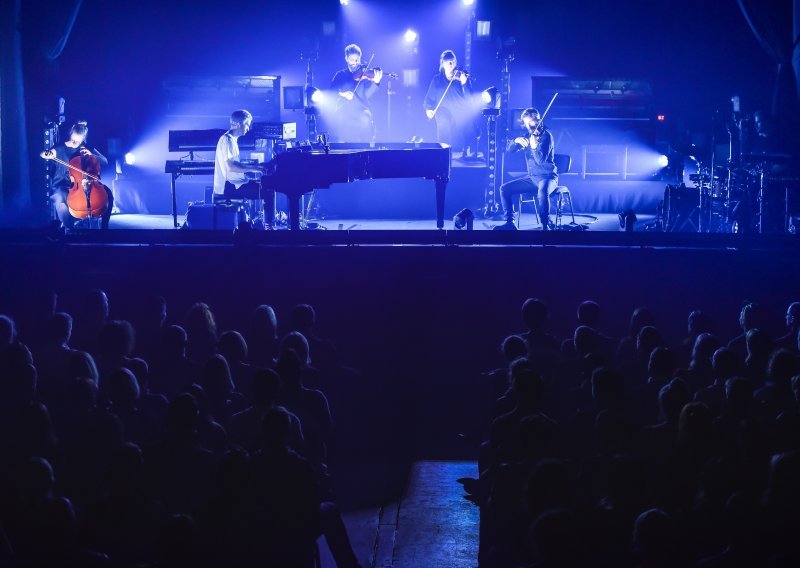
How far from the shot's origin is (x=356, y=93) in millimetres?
14633

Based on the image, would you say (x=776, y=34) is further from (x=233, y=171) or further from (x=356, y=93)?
(x=233, y=171)

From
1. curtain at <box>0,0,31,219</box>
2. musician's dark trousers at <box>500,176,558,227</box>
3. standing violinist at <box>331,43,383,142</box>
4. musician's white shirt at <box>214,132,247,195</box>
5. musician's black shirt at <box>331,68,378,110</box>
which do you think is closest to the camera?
musician's white shirt at <box>214,132,247,195</box>

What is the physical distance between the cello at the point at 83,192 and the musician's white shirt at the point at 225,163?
1.48m

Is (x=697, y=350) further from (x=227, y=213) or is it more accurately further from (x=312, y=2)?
(x=312, y=2)

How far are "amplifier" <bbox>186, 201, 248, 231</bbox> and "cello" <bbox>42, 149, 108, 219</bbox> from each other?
3.61ft

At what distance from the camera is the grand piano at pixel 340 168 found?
31.4 feet

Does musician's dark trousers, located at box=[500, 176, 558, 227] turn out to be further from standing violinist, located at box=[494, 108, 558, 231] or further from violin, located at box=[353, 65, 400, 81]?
violin, located at box=[353, 65, 400, 81]

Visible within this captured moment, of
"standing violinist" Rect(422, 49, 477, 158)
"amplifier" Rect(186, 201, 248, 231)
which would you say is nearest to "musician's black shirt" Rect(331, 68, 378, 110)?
"standing violinist" Rect(422, 49, 477, 158)

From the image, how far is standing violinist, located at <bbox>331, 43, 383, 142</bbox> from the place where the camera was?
47.0 ft

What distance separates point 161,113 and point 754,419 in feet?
47.5

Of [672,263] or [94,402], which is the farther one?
[672,263]

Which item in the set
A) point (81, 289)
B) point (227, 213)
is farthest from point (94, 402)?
point (227, 213)

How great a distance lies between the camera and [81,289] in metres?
8.52

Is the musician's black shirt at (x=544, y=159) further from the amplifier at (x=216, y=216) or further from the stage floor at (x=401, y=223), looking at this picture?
the amplifier at (x=216, y=216)
